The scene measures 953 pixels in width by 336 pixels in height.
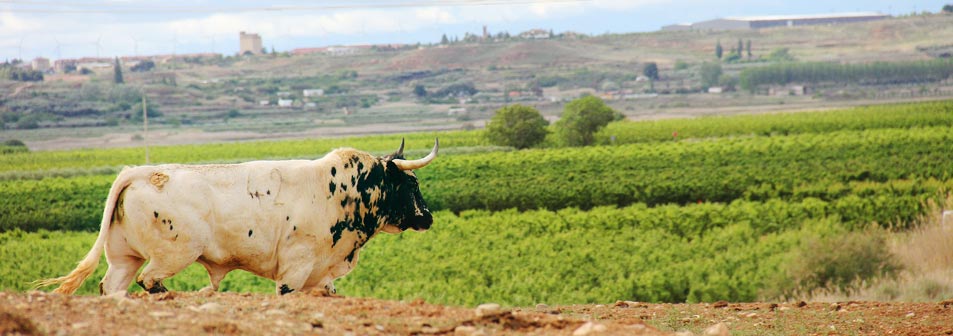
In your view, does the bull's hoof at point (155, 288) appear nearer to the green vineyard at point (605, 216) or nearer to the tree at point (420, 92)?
the green vineyard at point (605, 216)

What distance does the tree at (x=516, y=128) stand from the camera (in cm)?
5634

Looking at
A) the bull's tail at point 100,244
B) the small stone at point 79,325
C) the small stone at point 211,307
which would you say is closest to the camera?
the small stone at point 79,325

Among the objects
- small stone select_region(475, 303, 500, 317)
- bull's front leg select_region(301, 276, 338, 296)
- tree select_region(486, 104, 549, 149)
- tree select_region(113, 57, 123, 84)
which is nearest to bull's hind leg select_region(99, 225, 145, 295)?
bull's front leg select_region(301, 276, 338, 296)

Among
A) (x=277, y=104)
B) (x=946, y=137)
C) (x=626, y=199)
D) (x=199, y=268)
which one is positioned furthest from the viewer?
(x=277, y=104)

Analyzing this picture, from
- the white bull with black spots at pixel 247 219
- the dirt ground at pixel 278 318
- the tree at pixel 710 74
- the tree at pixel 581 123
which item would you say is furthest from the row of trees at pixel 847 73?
the dirt ground at pixel 278 318

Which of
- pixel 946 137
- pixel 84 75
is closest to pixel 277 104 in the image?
pixel 84 75

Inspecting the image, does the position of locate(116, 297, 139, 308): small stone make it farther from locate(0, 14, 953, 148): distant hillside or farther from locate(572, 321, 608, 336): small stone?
locate(0, 14, 953, 148): distant hillside

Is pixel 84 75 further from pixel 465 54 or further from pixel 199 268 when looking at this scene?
pixel 199 268

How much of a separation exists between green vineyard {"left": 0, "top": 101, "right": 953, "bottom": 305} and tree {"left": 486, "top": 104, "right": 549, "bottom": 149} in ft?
9.46

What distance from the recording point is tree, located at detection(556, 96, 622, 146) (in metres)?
58.0

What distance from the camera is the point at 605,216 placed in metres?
30.0

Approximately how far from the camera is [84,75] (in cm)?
9612

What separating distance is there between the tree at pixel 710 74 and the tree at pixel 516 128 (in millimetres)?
69684

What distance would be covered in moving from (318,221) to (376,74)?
122 m
